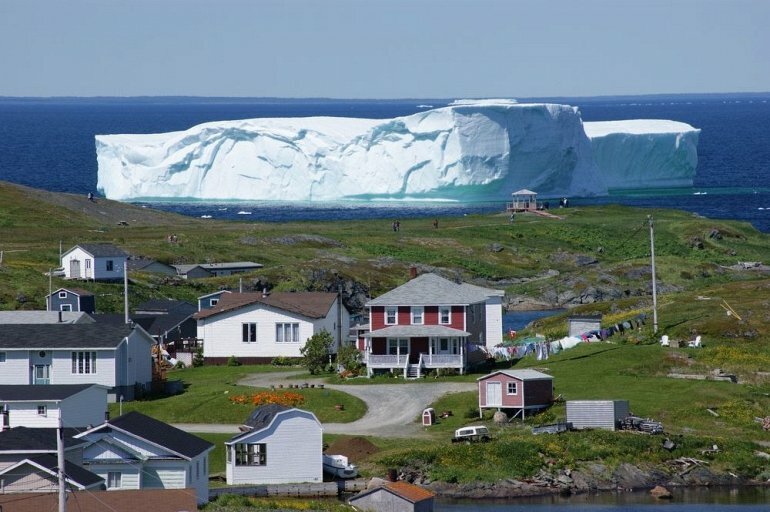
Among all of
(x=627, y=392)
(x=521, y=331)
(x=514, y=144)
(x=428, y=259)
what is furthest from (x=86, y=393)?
(x=514, y=144)

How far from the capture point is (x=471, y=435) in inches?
1855

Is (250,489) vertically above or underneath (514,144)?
underneath

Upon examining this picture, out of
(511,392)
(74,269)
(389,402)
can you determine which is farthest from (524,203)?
(511,392)

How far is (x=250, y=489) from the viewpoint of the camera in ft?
139

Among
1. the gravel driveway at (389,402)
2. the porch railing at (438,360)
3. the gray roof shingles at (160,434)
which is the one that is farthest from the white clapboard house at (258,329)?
the gray roof shingles at (160,434)

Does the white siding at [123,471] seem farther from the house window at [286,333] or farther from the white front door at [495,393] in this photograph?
the house window at [286,333]

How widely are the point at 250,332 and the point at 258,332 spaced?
12.5 inches

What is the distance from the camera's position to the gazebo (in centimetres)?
12593

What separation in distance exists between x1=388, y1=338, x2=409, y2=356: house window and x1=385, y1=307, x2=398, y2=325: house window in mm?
1002

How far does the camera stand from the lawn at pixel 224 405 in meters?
51.2

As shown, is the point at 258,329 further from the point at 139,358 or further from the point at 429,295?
the point at 139,358

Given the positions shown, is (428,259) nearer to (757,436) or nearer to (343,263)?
(343,263)

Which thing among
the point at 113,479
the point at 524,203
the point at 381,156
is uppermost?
the point at 381,156

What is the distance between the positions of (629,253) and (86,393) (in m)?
63.9
